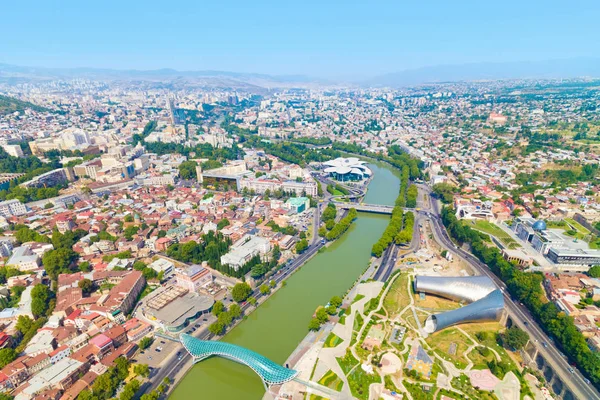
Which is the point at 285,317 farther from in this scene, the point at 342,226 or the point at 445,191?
the point at 445,191

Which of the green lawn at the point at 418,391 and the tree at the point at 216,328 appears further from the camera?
the tree at the point at 216,328

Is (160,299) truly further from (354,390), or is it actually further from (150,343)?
(354,390)

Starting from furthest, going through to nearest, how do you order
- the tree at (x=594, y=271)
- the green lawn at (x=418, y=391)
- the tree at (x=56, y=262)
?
1. the tree at (x=56, y=262)
2. the tree at (x=594, y=271)
3. the green lawn at (x=418, y=391)

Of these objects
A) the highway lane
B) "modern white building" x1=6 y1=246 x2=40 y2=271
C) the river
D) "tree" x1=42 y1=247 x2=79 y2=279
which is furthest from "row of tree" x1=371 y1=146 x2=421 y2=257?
"modern white building" x1=6 y1=246 x2=40 y2=271

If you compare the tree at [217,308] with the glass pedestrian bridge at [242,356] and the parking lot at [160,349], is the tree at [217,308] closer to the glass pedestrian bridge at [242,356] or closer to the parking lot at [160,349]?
the parking lot at [160,349]

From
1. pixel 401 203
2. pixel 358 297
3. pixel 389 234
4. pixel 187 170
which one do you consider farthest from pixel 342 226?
pixel 187 170

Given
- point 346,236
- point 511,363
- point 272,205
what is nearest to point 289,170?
point 272,205

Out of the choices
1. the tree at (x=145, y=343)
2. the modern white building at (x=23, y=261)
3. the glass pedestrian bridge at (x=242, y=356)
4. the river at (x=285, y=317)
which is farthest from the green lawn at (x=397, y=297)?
the modern white building at (x=23, y=261)
